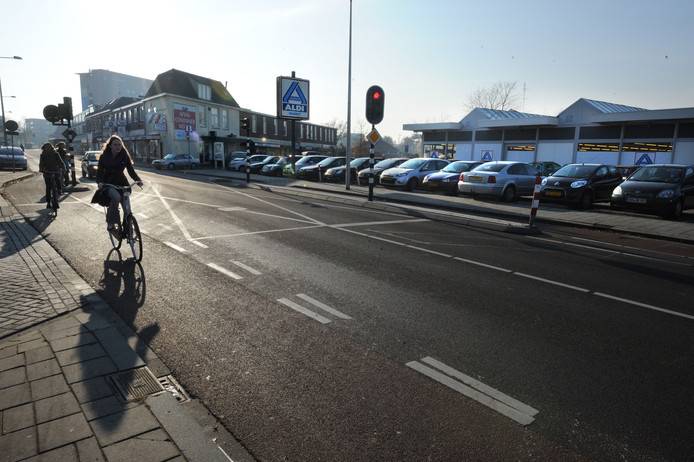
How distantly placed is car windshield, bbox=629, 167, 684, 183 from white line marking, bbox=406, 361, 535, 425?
45.5ft

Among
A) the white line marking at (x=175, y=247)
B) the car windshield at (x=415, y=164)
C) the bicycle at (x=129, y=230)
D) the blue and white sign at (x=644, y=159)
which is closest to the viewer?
the bicycle at (x=129, y=230)

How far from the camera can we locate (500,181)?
16.4 m

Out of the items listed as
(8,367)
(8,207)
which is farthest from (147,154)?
(8,367)

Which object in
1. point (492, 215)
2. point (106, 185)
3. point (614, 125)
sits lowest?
point (492, 215)

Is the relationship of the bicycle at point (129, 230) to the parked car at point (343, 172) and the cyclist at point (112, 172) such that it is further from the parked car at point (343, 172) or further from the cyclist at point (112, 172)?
the parked car at point (343, 172)

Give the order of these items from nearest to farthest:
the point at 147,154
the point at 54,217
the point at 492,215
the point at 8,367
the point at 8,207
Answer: the point at 8,367 < the point at 54,217 < the point at 8,207 < the point at 492,215 < the point at 147,154

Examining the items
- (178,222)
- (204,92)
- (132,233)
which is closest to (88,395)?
(132,233)

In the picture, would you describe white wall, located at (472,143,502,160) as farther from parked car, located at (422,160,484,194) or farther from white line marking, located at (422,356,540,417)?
white line marking, located at (422,356,540,417)

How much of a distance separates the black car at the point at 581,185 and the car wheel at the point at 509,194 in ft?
4.02

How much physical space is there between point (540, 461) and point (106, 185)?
22.9 ft

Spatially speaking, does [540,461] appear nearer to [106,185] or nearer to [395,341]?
[395,341]

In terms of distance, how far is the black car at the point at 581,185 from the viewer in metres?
15.1

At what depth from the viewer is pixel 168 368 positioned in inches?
139

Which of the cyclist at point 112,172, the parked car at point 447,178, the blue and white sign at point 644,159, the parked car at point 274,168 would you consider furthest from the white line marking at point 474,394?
the blue and white sign at point 644,159
